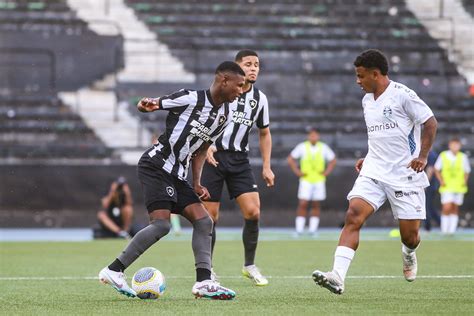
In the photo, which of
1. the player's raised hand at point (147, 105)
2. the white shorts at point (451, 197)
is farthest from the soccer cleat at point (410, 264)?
the white shorts at point (451, 197)

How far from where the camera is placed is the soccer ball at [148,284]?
8.05 meters

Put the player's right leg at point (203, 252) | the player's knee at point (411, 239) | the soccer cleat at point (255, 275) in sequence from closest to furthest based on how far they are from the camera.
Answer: the player's right leg at point (203, 252) < the player's knee at point (411, 239) < the soccer cleat at point (255, 275)

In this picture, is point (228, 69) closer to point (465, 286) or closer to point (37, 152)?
point (465, 286)

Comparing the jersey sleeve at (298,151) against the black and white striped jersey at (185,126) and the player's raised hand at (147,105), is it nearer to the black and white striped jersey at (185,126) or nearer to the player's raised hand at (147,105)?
the black and white striped jersey at (185,126)

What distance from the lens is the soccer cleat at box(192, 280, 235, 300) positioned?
25.6ft

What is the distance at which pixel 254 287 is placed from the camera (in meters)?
9.31

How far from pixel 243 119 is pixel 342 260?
8.04 feet

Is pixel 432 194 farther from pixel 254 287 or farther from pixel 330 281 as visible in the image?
pixel 330 281

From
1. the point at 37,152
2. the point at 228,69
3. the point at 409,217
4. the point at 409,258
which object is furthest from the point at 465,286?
the point at 37,152

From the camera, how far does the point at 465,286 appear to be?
9078 millimetres

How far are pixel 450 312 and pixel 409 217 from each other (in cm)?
140

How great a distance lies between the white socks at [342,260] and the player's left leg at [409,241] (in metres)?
0.71

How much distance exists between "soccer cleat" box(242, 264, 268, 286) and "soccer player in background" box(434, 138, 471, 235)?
11.4m

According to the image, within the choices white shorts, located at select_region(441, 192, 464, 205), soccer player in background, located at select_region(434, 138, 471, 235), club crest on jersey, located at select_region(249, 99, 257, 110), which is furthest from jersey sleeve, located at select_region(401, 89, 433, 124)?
white shorts, located at select_region(441, 192, 464, 205)
